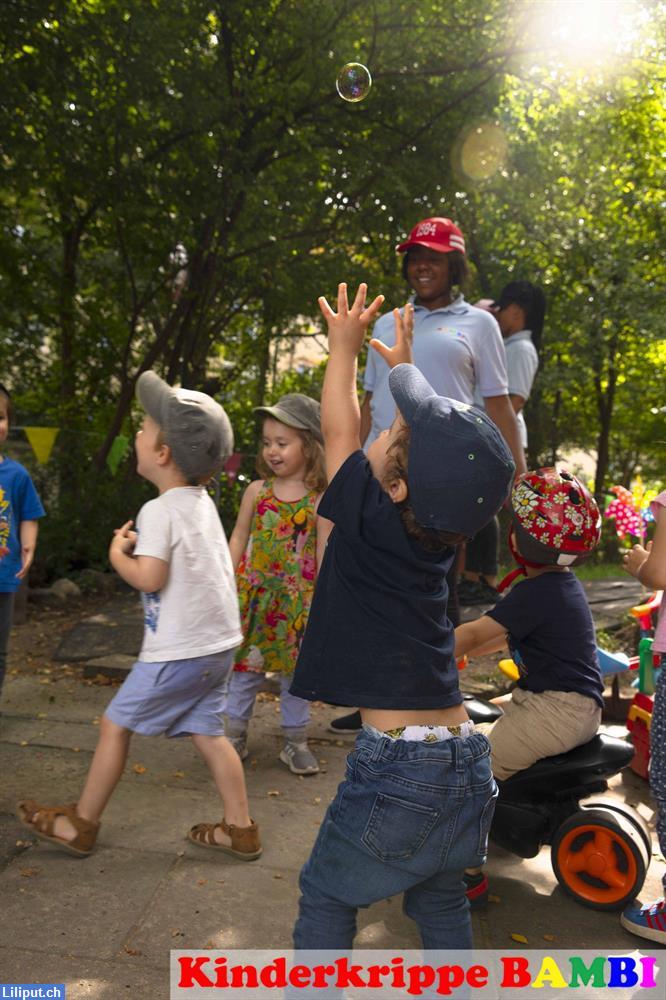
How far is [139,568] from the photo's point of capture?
3.20 m

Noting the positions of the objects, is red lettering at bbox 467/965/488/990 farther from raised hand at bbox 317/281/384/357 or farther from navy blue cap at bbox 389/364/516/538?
raised hand at bbox 317/281/384/357

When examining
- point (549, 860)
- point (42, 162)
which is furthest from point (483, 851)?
point (42, 162)

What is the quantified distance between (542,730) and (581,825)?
1.09 feet

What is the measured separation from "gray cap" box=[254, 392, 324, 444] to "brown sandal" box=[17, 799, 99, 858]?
180 cm

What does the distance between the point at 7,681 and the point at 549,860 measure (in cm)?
315

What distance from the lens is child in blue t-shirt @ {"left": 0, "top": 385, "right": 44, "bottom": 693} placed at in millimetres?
4207

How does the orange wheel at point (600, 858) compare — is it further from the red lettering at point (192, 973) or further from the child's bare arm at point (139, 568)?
the child's bare arm at point (139, 568)

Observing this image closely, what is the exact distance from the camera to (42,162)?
7.02m

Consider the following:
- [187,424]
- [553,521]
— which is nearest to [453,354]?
[553,521]

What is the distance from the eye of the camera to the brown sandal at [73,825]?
10.4 ft

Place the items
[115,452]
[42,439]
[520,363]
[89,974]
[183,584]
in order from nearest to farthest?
[89,974] < [183,584] < [520,363] < [42,439] < [115,452]

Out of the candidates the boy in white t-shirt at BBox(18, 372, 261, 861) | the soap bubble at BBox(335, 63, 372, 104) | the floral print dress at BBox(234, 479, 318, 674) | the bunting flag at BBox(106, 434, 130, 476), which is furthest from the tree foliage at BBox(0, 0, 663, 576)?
the boy in white t-shirt at BBox(18, 372, 261, 861)

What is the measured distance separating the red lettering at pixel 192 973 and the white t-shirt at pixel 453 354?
237 centimetres

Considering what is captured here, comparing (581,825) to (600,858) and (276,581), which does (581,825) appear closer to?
(600,858)
